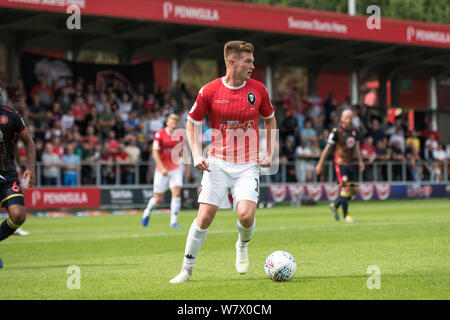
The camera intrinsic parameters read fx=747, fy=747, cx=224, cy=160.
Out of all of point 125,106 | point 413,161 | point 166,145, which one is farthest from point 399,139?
point 166,145

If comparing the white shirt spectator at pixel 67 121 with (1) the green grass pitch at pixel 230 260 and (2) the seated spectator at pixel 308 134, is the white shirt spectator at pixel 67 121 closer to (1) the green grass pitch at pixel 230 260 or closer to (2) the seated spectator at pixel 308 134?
(1) the green grass pitch at pixel 230 260

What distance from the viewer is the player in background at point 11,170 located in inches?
374

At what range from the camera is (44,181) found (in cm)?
2294

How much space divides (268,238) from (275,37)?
19528 mm

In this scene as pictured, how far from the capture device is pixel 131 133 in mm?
25516

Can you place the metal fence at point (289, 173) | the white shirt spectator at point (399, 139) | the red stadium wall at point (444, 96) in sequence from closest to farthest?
the metal fence at point (289, 173) → the white shirt spectator at point (399, 139) → the red stadium wall at point (444, 96)

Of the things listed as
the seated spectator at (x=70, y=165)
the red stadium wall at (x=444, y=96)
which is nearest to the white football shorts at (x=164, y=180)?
the seated spectator at (x=70, y=165)

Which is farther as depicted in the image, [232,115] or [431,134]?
[431,134]

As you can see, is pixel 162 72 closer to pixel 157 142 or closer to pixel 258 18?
pixel 258 18

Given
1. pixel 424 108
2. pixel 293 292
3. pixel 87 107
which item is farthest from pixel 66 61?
pixel 293 292

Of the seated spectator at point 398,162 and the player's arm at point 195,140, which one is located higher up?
the player's arm at point 195,140

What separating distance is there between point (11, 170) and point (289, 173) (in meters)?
18.1

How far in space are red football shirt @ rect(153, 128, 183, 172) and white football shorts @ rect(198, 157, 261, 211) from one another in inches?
364
